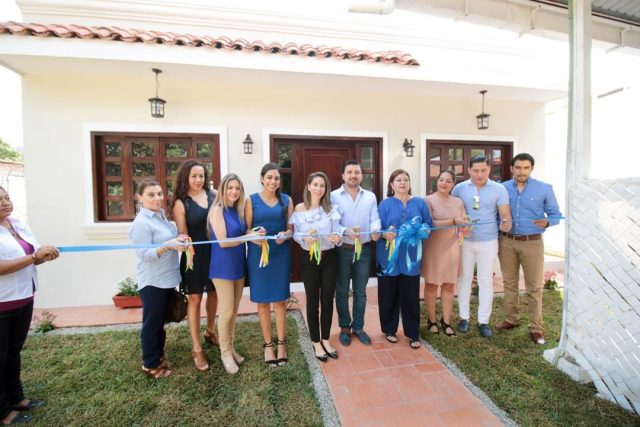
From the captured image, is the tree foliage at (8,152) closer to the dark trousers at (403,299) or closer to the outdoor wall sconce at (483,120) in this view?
the dark trousers at (403,299)

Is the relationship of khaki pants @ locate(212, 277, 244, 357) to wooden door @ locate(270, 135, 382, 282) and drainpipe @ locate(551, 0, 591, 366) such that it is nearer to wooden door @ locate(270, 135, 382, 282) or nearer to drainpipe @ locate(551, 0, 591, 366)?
wooden door @ locate(270, 135, 382, 282)

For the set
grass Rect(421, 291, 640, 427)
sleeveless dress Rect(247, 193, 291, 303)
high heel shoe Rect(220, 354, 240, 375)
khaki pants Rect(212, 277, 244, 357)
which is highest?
sleeveless dress Rect(247, 193, 291, 303)

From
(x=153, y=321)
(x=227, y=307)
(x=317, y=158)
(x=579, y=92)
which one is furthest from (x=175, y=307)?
(x=579, y=92)

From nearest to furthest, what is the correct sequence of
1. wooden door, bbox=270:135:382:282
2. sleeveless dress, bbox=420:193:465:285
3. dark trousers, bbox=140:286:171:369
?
dark trousers, bbox=140:286:171:369 < sleeveless dress, bbox=420:193:465:285 < wooden door, bbox=270:135:382:282

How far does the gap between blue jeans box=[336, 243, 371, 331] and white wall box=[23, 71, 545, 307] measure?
2.23 m

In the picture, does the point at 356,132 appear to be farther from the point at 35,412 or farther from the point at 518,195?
the point at 35,412

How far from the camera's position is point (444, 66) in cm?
423

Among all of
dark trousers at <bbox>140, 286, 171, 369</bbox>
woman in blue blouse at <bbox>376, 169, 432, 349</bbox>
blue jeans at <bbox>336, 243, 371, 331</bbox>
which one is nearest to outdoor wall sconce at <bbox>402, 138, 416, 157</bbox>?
woman in blue blouse at <bbox>376, 169, 432, 349</bbox>

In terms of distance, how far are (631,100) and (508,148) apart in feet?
10.4

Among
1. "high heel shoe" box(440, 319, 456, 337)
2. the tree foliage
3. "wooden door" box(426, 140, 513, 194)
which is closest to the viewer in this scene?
"high heel shoe" box(440, 319, 456, 337)

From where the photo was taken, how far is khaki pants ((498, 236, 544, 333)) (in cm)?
310

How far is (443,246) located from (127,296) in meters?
4.20

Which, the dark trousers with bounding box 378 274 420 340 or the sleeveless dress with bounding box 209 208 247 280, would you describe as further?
the dark trousers with bounding box 378 274 420 340

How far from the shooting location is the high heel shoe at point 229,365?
2.59 m
